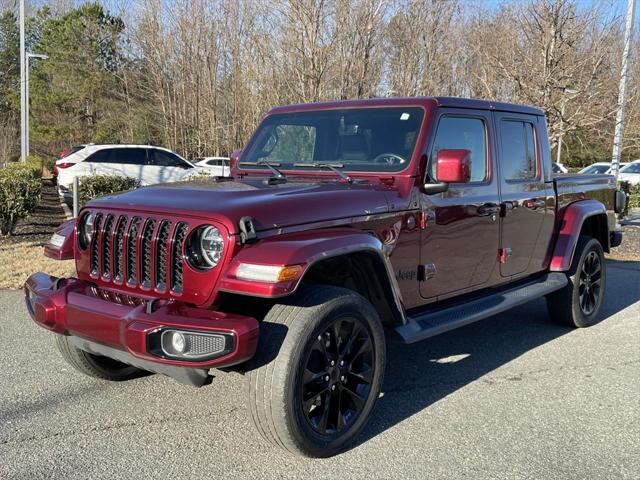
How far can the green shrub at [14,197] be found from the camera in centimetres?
1009

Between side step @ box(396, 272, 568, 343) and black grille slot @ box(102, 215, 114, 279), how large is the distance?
1716 millimetres

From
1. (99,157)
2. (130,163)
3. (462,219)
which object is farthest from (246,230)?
(99,157)

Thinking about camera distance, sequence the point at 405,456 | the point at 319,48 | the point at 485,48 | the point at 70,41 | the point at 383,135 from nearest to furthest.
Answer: the point at 405,456 → the point at 383,135 → the point at 319,48 → the point at 485,48 → the point at 70,41

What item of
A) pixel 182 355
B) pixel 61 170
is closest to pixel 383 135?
pixel 182 355

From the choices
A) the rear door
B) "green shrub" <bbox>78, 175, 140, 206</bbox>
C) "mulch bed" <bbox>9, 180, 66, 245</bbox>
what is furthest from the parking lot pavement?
"green shrub" <bbox>78, 175, 140, 206</bbox>

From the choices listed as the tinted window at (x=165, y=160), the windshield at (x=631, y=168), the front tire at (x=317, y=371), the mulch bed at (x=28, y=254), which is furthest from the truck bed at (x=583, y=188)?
the windshield at (x=631, y=168)

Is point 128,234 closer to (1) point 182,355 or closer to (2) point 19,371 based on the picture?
(1) point 182,355

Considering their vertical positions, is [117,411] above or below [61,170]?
below

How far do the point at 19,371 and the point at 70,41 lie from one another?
31015 millimetres

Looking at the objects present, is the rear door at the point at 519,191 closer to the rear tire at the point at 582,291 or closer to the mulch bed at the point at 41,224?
the rear tire at the point at 582,291

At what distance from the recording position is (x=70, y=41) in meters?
31.8

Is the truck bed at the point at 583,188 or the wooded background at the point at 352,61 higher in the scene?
the wooded background at the point at 352,61

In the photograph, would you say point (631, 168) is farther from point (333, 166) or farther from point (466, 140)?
point (333, 166)

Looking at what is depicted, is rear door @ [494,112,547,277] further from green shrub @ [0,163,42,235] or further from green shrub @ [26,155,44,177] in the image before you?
green shrub @ [26,155,44,177]
